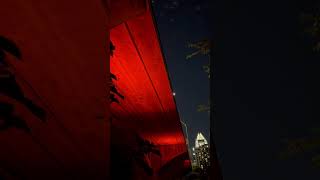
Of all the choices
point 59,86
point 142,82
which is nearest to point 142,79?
point 142,82

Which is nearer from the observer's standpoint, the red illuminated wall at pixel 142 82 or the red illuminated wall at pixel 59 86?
the red illuminated wall at pixel 59 86

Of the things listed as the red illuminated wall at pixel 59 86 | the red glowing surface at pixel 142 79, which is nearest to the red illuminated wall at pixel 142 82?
the red glowing surface at pixel 142 79

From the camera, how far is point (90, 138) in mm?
2908

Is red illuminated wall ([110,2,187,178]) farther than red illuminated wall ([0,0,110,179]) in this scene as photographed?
Yes

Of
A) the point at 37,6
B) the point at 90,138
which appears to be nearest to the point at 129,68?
the point at 90,138

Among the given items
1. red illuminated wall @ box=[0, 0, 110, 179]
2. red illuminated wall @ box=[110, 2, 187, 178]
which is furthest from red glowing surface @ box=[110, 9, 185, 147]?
red illuminated wall @ box=[0, 0, 110, 179]

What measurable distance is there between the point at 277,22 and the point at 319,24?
2.19 metres

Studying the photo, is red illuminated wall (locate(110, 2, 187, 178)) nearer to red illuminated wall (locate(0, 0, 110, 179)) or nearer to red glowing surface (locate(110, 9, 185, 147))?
red glowing surface (locate(110, 9, 185, 147))

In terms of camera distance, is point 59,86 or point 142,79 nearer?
point 59,86

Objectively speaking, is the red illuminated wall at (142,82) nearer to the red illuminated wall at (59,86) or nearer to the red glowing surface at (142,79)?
the red glowing surface at (142,79)

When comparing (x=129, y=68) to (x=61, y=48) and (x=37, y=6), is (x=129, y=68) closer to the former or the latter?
(x=61, y=48)

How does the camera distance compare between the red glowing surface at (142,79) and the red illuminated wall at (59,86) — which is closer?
the red illuminated wall at (59,86)

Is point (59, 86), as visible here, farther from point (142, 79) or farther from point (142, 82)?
point (142, 82)

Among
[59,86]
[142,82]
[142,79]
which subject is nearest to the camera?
[59,86]
